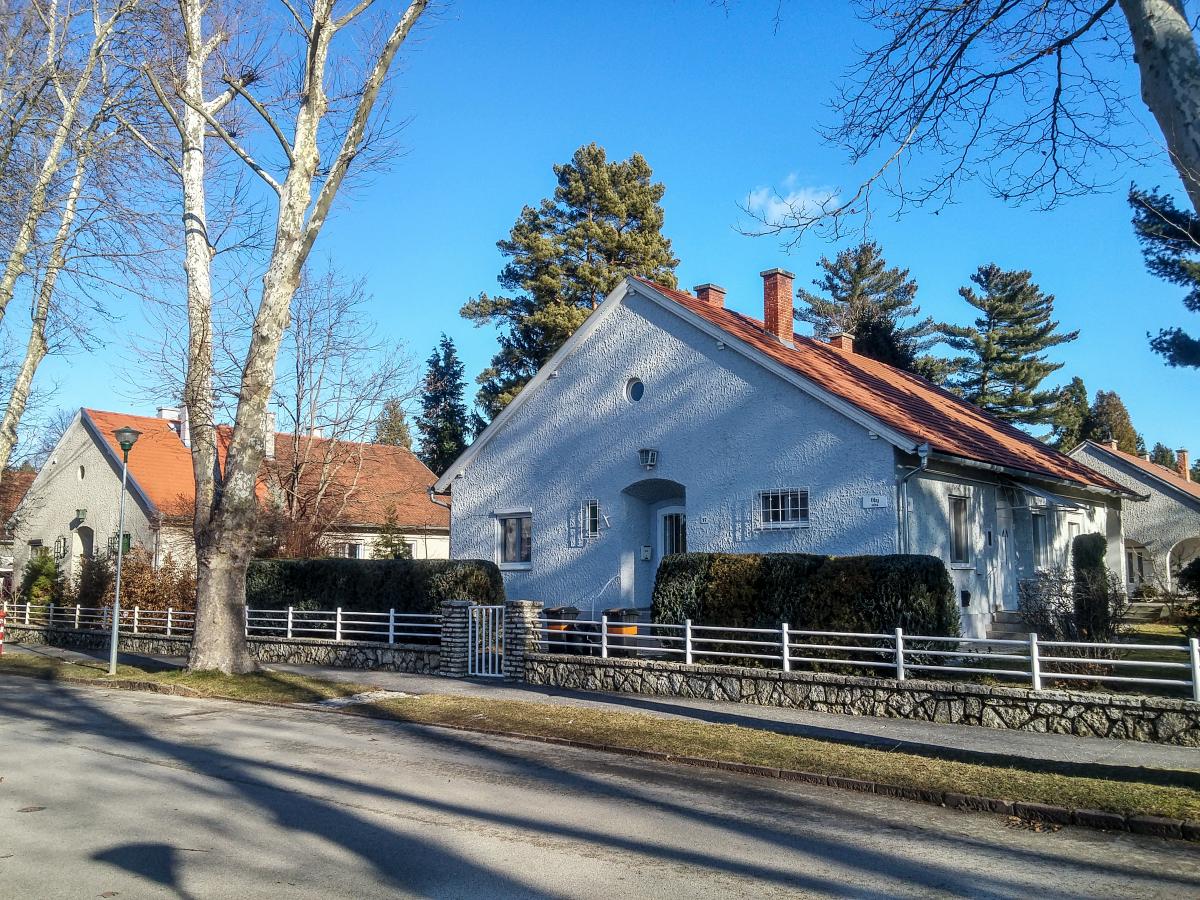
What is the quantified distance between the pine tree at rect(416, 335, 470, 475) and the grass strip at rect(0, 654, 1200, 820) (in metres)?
31.3

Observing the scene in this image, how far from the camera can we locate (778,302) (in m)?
22.7

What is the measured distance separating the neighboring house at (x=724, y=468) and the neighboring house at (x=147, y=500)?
9.79 meters

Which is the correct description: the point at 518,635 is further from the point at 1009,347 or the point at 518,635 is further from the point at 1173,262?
the point at 1009,347

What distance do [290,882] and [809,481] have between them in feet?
45.2

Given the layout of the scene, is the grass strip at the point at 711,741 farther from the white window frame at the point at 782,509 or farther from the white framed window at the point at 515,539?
the white framed window at the point at 515,539

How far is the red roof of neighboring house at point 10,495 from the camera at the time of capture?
131 feet

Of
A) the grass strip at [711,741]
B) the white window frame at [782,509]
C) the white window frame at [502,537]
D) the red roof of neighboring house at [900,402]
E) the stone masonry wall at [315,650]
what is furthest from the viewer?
the white window frame at [502,537]

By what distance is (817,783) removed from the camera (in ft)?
31.1

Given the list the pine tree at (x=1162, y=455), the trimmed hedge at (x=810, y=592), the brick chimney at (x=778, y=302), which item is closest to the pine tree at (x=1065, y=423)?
the pine tree at (x=1162, y=455)

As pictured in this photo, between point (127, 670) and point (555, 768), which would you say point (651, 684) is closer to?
point (555, 768)

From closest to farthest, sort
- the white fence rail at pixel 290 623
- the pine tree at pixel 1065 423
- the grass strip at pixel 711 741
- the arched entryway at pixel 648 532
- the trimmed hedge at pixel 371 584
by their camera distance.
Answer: the grass strip at pixel 711 741, the white fence rail at pixel 290 623, the trimmed hedge at pixel 371 584, the arched entryway at pixel 648 532, the pine tree at pixel 1065 423

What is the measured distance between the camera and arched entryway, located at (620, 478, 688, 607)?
2138 cm

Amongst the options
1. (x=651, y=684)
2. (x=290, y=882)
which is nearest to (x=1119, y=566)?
(x=651, y=684)

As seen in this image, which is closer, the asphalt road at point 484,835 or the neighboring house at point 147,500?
the asphalt road at point 484,835
